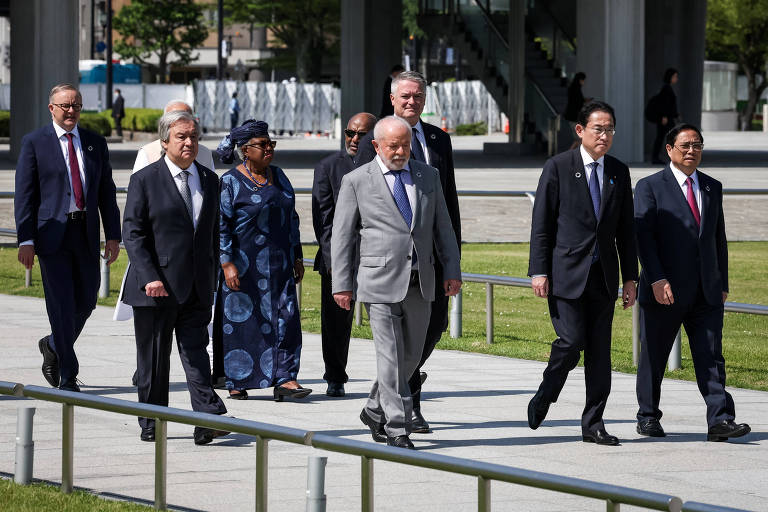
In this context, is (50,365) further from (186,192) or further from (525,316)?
(525,316)

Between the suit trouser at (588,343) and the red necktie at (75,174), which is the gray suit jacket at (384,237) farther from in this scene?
the red necktie at (75,174)

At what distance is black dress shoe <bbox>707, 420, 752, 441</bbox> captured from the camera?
811cm

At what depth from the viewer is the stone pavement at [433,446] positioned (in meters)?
5.56

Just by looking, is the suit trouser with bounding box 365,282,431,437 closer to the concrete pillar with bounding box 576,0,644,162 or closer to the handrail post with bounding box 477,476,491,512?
the handrail post with bounding box 477,476,491,512

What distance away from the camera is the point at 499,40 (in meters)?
40.4

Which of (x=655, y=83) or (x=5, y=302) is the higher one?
(x=655, y=83)

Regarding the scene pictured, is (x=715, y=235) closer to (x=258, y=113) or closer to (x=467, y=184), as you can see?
(x=467, y=184)

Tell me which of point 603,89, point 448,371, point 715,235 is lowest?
point 448,371

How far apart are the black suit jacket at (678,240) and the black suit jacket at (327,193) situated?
79.7 inches

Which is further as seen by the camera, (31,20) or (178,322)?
(31,20)

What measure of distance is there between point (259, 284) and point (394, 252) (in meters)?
2.06

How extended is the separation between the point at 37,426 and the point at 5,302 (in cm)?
865

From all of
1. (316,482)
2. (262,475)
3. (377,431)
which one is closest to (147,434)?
(377,431)

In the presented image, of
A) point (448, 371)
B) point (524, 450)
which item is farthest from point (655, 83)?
point (524, 450)
